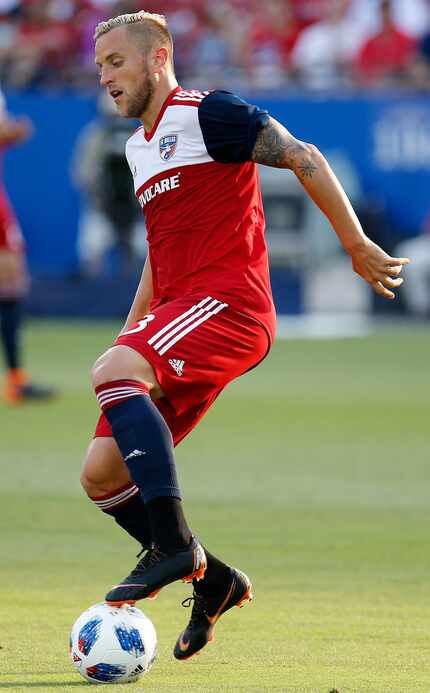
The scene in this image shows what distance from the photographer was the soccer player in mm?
4625

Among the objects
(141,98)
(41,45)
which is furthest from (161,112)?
(41,45)

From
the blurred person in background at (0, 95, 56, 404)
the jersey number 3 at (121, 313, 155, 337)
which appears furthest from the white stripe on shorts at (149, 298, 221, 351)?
the blurred person in background at (0, 95, 56, 404)

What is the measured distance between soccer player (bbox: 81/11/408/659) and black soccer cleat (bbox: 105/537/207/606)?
0.18ft

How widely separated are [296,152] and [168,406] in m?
0.97

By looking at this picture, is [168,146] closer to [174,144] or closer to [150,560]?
[174,144]

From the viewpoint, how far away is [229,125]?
15.5ft

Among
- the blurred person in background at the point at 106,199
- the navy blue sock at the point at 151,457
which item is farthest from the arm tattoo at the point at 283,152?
the blurred person in background at the point at 106,199

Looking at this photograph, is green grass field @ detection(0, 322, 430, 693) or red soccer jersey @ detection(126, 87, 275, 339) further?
red soccer jersey @ detection(126, 87, 275, 339)

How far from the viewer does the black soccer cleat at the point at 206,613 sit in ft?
15.3

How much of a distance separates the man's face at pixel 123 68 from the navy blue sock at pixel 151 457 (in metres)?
1.04

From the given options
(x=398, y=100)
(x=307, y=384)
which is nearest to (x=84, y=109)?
(x=398, y=100)

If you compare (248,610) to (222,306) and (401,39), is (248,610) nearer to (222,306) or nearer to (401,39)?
(222,306)

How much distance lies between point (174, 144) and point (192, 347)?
2.38ft

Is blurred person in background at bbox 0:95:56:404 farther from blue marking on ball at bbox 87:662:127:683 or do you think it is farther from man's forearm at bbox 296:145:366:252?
blue marking on ball at bbox 87:662:127:683
